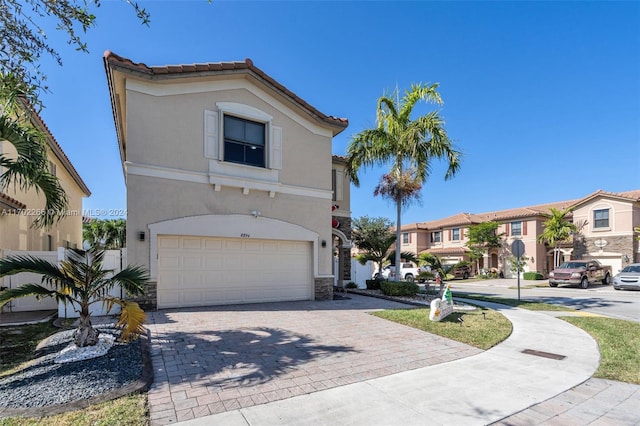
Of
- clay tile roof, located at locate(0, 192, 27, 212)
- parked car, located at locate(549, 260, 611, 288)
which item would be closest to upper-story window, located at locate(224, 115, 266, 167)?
clay tile roof, located at locate(0, 192, 27, 212)

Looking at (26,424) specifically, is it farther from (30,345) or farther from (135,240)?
(135,240)

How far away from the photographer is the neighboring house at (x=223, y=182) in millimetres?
10070

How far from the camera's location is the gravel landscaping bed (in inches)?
164

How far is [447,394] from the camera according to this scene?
4.61 m

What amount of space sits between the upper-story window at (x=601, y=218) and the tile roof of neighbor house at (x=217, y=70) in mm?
28727

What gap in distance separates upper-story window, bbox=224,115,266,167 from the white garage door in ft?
9.33

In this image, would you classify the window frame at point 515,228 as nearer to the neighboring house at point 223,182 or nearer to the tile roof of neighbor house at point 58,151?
the neighboring house at point 223,182

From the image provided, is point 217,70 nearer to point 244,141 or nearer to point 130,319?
point 244,141

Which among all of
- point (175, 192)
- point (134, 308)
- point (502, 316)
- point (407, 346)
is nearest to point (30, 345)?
point (134, 308)

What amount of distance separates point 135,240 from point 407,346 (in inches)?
311

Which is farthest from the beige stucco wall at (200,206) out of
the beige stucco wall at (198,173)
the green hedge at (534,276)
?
the green hedge at (534,276)

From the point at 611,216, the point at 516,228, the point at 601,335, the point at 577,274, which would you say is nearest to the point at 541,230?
the point at 516,228

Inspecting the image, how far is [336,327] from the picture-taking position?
843 centimetres

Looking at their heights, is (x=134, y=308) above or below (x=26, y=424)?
above
